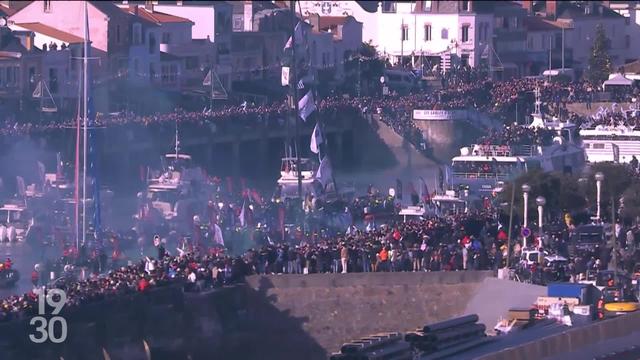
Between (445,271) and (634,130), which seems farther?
(634,130)

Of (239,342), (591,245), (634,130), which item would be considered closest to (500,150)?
(634,130)

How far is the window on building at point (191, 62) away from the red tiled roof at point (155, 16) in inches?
33.6

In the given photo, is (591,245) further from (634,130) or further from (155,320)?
(634,130)

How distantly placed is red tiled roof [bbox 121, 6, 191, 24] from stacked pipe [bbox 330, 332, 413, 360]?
34662 mm

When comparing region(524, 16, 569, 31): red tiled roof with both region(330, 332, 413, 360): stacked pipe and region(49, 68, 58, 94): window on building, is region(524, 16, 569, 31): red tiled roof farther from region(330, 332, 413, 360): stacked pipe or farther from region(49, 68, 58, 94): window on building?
region(330, 332, 413, 360): stacked pipe

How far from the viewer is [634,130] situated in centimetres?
4900

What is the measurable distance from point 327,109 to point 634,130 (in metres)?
11.1

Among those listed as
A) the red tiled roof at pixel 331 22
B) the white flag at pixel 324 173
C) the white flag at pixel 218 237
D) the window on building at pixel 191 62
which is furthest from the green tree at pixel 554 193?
the red tiled roof at pixel 331 22

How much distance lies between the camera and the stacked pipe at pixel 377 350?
26.0 meters

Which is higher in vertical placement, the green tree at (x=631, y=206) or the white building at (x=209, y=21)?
the white building at (x=209, y=21)

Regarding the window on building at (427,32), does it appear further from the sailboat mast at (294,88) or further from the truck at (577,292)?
the truck at (577,292)

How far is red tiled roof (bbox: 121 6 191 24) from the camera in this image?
6100cm

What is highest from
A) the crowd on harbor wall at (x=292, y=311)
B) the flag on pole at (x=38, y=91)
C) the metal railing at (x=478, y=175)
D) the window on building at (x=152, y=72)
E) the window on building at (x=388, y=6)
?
the window on building at (x=388, y=6)

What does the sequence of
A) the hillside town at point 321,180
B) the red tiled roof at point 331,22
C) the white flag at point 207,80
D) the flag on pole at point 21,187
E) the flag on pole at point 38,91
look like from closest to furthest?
1. the hillside town at point 321,180
2. the flag on pole at point 21,187
3. the flag on pole at point 38,91
4. the white flag at point 207,80
5. the red tiled roof at point 331,22
